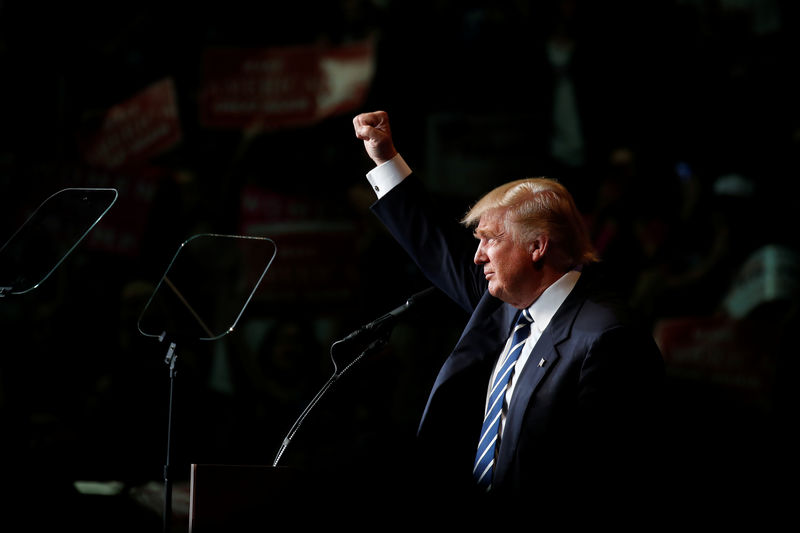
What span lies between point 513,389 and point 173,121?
4.21m

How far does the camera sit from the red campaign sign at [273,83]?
5.68 metres

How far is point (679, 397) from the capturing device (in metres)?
5.21

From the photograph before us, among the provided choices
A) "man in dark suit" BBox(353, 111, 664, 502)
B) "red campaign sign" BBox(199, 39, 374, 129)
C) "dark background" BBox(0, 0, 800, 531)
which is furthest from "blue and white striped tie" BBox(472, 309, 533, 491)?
"red campaign sign" BBox(199, 39, 374, 129)

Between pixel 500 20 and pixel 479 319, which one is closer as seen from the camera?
pixel 479 319

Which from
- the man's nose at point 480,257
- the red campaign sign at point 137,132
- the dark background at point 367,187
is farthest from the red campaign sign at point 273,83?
the man's nose at point 480,257

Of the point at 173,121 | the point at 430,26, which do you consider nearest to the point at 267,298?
the point at 173,121

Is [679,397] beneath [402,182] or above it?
beneath

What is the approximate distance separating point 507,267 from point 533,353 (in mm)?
245

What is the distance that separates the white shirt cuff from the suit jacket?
0.03m

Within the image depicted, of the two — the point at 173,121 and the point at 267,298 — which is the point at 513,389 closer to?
the point at 267,298

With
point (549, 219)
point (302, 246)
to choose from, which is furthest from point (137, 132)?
point (549, 219)

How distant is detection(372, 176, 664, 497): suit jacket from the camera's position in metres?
1.87

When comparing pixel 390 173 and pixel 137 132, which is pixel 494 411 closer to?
pixel 390 173

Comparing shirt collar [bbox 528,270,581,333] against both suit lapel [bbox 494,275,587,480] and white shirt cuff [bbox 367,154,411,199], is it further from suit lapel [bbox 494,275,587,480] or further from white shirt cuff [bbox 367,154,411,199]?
white shirt cuff [bbox 367,154,411,199]
